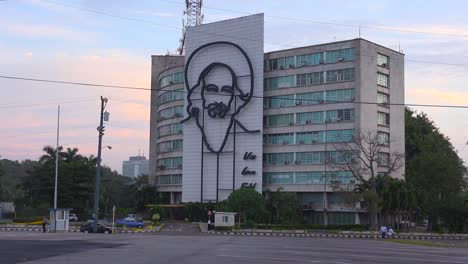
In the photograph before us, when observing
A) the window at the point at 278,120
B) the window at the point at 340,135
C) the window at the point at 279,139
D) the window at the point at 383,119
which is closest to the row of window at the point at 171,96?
the window at the point at 278,120

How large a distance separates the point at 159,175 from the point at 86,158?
46.7ft

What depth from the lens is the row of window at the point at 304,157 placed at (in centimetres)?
8656

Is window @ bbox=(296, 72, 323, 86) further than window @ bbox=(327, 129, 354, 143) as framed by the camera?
Yes

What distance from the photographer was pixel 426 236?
6594cm

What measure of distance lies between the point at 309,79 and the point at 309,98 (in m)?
2.70

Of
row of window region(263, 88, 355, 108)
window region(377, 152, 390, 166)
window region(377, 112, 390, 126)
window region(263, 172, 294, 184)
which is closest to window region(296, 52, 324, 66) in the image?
row of window region(263, 88, 355, 108)

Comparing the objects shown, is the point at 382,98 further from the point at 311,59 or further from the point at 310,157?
the point at 310,157

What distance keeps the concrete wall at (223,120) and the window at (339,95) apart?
10.2 metres

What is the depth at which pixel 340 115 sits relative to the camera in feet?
288

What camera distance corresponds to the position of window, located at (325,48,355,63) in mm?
87562

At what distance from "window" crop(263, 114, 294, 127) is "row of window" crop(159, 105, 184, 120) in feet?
53.0

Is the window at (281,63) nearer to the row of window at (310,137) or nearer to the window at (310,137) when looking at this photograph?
the row of window at (310,137)

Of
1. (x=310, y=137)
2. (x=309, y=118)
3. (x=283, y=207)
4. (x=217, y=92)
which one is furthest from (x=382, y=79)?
(x=217, y=92)

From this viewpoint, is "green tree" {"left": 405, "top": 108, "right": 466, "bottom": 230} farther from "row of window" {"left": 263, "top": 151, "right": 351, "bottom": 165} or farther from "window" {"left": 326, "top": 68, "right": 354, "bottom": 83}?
"window" {"left": 326, "top": 68, "right": 354, "bottom": 83}
